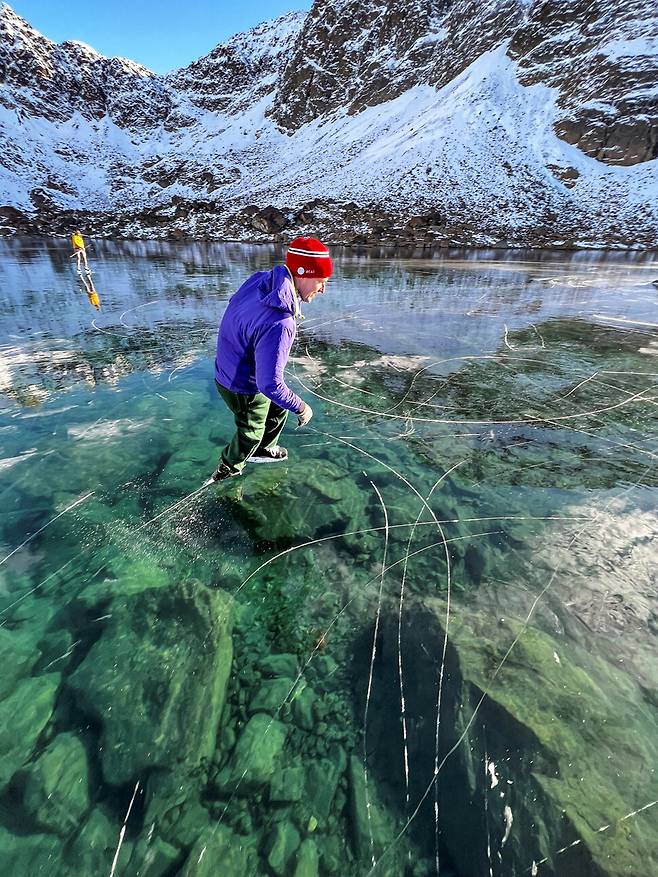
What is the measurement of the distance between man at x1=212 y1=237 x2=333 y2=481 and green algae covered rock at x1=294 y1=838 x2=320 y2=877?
2.51m

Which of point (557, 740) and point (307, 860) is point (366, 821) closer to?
point (307, 860)

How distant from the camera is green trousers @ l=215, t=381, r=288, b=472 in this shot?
3535 mm

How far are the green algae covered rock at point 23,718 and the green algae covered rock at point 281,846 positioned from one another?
1321mm

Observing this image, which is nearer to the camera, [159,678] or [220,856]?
[220,856]

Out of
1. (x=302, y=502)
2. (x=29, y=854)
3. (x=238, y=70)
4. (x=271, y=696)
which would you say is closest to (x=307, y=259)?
(x=302, y=502)

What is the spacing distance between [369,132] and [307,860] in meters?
91.0

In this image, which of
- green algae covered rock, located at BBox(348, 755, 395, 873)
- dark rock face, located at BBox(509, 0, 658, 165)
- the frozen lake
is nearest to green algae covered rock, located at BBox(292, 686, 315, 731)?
the frozen lake

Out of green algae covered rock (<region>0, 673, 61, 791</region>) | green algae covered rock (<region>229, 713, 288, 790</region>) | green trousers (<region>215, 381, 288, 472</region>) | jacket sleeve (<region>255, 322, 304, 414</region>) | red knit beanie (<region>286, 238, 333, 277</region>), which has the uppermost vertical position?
red knit beanie (<region>286, 238, 333, 277</region>)

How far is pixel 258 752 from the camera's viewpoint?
6.64 feet

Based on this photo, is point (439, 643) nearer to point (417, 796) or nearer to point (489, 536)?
point (417, 796)

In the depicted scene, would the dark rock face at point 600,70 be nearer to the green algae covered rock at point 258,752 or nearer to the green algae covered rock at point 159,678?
the green algae covered rock at point 159,678

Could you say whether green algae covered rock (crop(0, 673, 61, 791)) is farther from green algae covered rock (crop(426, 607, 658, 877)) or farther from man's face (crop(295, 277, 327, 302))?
man's face (crop(295, 277, 327, 302))

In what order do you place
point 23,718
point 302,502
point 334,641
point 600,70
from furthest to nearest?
point 600,70 → point 302,502 → point 334,641 → point 23,718

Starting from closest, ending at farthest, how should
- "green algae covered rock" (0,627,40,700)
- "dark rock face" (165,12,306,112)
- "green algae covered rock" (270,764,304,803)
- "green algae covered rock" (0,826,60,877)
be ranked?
"green algae covered rock" (0,826,60,877)
"green algae covered rock" (270,764,304,803)
"green algae covered rock" (0,627,40,700)
"dark rock face" (165,12,306,112)
